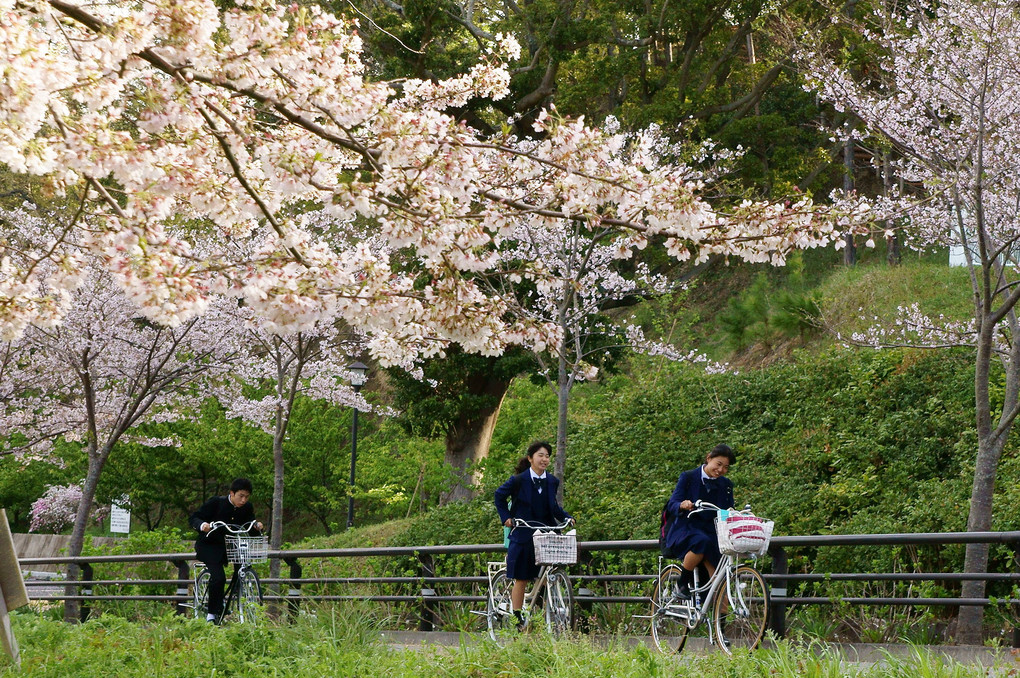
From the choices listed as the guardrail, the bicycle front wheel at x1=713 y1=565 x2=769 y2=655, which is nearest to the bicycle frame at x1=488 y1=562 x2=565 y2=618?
the guardrail

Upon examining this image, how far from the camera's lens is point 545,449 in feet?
30.5

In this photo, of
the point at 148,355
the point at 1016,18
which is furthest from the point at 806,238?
the point at 148,355

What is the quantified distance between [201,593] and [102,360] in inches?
417

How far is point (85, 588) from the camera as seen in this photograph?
15.6 m

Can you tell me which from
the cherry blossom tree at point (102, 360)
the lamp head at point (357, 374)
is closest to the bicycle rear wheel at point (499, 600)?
the cherry blossom tree at point (102, 360)

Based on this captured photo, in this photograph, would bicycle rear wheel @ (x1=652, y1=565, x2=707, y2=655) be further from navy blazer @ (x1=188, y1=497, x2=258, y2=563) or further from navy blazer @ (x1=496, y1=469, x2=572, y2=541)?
navy blazer @ (x1=188, y1=497, x2=258, y2=563)

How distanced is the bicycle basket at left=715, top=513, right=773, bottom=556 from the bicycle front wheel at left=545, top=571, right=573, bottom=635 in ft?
5.71

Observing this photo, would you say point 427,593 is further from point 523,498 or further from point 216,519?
point 523,498

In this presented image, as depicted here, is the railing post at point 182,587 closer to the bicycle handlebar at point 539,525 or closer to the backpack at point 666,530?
the bicycle handlebar at point 539,525

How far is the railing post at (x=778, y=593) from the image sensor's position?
8.36 meters

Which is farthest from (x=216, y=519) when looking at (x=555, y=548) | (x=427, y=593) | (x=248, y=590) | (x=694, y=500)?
(x=694, y=500)

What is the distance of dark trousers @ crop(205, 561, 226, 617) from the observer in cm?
1161

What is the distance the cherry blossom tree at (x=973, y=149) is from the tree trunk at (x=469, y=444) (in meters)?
10.1

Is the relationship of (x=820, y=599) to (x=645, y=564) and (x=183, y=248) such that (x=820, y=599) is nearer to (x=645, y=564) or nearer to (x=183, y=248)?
(x=645, y=564)
